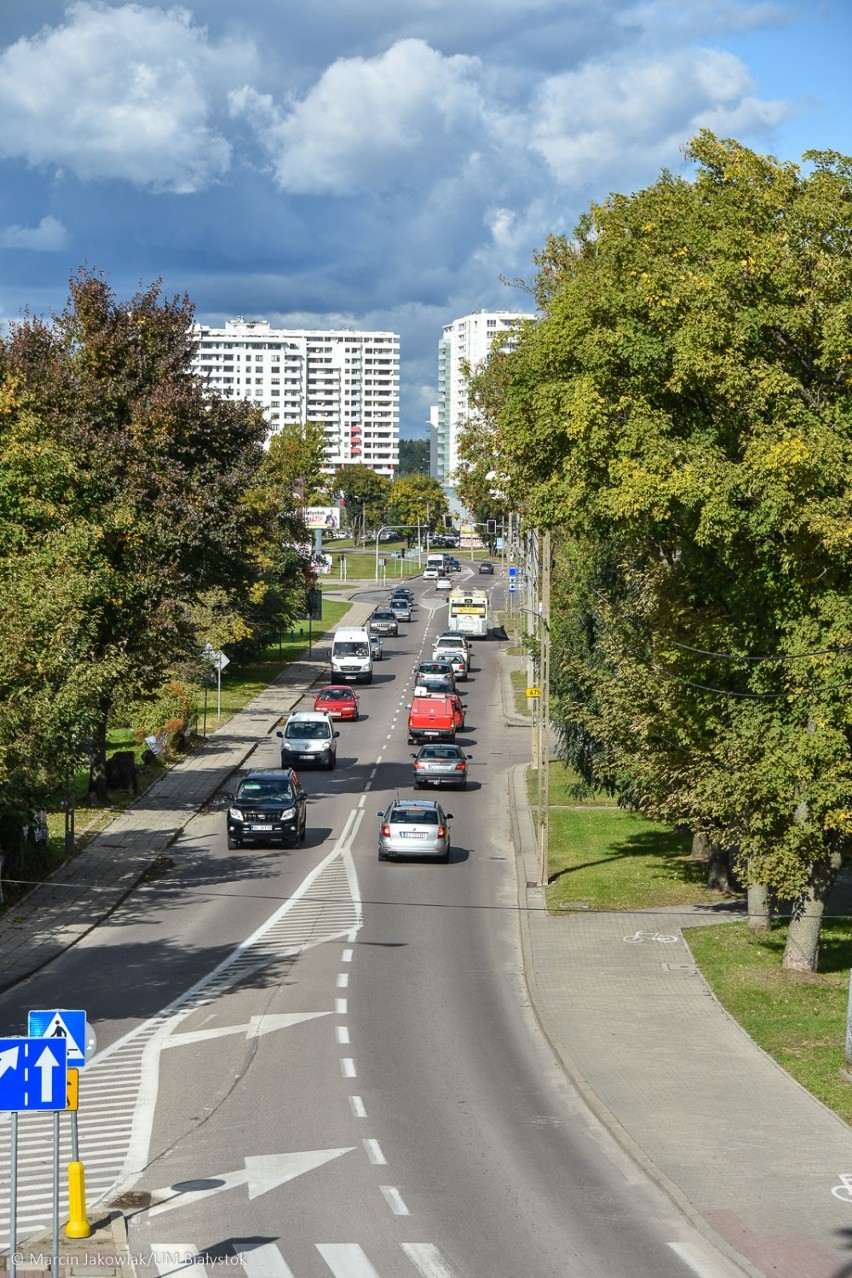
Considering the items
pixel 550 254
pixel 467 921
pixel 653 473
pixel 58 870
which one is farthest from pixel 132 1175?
pixel 550 254

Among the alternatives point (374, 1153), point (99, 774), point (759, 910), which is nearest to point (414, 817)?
point (759, 910)

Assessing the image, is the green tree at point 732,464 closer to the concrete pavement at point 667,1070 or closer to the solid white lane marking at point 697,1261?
the concrete pavement at point 667,1070

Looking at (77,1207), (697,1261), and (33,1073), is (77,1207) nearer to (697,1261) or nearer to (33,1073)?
(33,1073)

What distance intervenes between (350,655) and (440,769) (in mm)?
25207

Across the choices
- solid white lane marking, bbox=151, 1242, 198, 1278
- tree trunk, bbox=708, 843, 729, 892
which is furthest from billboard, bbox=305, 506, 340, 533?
solid white lane marking, bbox=151, 1242, 198, 1278

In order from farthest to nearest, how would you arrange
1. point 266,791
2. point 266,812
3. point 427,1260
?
point 266,791 → point 266,812 → point 427,1260

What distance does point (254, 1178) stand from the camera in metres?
14.5

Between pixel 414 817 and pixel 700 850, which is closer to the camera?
pixel 414 817

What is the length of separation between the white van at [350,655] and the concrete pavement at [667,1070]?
32614 millimetres

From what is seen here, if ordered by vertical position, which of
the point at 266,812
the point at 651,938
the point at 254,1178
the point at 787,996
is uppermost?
the point at 254,1178

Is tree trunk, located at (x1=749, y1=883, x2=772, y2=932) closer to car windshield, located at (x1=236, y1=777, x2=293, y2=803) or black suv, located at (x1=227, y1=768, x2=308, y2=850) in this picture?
black suv, located at (x1=227, y1=768, x2=308, y2=850)

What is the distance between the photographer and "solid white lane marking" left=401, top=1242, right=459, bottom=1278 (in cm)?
1220

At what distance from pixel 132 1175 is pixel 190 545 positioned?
89.8ft

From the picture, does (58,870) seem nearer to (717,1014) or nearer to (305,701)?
(717,1014)
